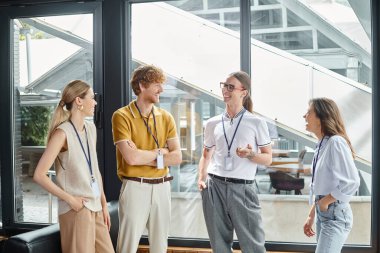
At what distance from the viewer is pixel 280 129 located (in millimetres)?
3768

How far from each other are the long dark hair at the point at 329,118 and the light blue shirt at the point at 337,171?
4cm

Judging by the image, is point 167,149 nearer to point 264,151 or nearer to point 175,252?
point 264,151

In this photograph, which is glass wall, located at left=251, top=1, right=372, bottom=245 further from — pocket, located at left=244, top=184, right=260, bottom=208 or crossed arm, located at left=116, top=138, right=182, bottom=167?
crossed arm, located at left=116, top=138, right=182, bottom=167

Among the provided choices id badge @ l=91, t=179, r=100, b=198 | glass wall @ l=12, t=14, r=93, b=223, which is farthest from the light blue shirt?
glass wall @ l=12, t=14, r=93, b=223

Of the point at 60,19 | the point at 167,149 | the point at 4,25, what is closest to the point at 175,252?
the point at 167,149

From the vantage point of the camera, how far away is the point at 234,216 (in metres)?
2.92

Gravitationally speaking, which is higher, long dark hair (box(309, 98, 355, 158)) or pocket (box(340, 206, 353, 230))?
long dark hair (box(309, 98, 355, 158))

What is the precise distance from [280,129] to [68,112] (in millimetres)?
1750

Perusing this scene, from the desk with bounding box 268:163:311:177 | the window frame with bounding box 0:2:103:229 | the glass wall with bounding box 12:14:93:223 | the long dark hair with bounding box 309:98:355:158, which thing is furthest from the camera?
the window frame with bounding box 0:2:103:229

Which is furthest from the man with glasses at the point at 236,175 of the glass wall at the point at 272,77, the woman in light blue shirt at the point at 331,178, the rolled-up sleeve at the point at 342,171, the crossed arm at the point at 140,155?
the glass wall at the point at 272,77

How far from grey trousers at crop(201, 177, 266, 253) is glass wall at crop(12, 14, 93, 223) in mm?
1829

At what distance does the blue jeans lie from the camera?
8.04 ft

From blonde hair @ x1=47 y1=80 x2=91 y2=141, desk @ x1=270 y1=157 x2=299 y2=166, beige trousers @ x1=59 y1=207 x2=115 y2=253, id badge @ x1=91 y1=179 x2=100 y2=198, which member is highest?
blonde hair @ x1=47 y1=80 x2=91 y2=141

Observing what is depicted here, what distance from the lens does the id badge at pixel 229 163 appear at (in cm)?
295
